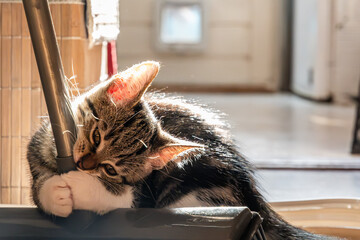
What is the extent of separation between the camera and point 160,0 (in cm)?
577

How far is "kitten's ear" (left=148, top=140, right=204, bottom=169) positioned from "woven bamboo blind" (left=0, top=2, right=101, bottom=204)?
239 mm

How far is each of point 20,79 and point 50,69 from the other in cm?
48

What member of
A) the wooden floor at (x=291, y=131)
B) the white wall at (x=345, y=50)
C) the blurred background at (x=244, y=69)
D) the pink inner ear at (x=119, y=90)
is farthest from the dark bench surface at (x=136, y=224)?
the white wall at (x=345, y=50)

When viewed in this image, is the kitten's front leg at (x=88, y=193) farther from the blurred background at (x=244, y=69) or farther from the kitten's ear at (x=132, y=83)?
the blurred background at (x=244, y=69)

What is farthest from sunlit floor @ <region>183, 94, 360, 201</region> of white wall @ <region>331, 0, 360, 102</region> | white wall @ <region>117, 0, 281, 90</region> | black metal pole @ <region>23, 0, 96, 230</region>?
white wall @ <region>117, 0, 281, 90</region>

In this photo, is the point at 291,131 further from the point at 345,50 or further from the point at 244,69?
the point at 244,69

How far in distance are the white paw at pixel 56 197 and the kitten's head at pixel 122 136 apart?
0.27 ft

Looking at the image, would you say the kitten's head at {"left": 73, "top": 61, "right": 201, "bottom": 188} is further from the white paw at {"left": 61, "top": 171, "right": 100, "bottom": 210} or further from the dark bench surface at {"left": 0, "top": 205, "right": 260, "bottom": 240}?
the dark bench surface at {"left": 0, "top": 205, "right": 260, "bottom": 240}

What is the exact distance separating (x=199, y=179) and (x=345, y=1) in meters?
4.10

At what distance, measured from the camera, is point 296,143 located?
9.31 feet

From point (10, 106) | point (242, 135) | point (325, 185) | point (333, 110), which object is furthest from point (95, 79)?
point (333, 110)

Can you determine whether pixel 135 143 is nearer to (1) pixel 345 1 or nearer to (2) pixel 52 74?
(2) pixel 52 74

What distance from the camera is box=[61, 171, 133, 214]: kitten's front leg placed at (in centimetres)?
78

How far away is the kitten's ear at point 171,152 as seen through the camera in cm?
87
